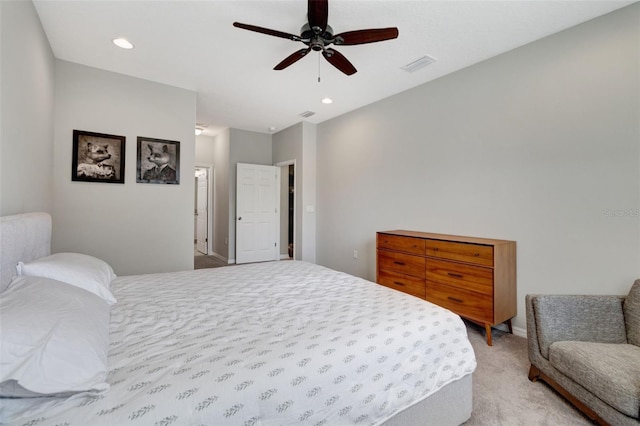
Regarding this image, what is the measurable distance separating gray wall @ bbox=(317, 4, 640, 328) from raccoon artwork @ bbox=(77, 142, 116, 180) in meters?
3.44

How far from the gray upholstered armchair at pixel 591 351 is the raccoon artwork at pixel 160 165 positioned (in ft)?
12.8

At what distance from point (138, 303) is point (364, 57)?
283 cm

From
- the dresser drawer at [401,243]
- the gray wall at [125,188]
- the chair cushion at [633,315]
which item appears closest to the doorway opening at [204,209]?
the gray wall at [125,188]

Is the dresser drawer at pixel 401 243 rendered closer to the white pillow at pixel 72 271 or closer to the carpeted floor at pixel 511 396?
the carpeted floor at pixel 511 396

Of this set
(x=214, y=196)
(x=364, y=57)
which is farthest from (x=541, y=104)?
(x=214, y=196)

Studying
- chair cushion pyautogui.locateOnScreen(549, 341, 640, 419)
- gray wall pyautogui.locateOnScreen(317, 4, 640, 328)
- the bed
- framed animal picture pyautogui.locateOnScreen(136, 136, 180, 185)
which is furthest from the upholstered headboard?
gray wall pyautogui.locateOnScreen(317, 4, 640, 328)

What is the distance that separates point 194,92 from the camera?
3.72 m

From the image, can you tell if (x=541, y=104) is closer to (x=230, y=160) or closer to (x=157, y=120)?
(x=157, y=120)

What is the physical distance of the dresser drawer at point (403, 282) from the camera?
9.75ft

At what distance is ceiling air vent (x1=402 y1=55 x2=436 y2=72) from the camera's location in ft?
9.37

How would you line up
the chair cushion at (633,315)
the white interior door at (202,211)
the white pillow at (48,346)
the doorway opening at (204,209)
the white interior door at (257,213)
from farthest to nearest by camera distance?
the white interior door at (202,211) → the doorway opening at (204,209) → the white interior door at (257,213) → the chair cushion at (633,315) → the white pillow at (48,346)

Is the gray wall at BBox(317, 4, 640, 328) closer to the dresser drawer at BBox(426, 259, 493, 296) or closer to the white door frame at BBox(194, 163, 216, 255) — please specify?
the dresser drawer at BBox(426, 259, 493, 296)

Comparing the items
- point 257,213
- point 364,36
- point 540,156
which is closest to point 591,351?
point 540,156

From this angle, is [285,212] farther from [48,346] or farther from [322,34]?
[48,346]
